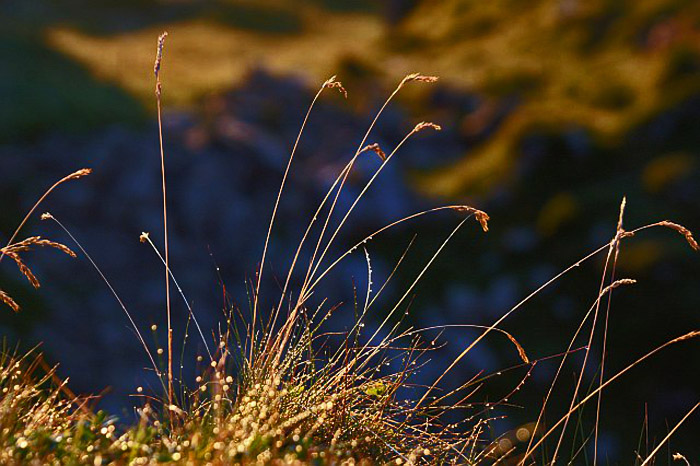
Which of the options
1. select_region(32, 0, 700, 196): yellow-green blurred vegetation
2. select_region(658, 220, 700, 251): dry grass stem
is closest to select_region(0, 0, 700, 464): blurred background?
select_region(32, 0, 700, 196): yellow-green blurred vegetation

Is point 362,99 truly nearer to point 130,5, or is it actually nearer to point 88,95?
point 88,95

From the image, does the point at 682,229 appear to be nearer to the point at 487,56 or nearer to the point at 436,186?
the point at 436,186

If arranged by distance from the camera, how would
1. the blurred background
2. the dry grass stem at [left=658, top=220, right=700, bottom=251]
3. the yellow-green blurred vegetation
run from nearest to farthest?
1. the dry grass stem at [left=658, top=220, right=700, bottom=251]
2. the blurred background
3. the yellow-green blurred vegetation

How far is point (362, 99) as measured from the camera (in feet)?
88.7

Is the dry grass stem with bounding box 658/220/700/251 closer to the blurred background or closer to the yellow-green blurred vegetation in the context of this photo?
the blurred background

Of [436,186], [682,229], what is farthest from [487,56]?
[682,229]

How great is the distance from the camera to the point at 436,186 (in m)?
22.3

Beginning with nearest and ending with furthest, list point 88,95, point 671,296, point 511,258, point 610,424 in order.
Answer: point 610,424, point 671,296, point 511,258, point 88,95

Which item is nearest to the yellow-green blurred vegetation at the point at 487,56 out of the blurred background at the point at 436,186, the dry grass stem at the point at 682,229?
the blurred background at the point at 436,186

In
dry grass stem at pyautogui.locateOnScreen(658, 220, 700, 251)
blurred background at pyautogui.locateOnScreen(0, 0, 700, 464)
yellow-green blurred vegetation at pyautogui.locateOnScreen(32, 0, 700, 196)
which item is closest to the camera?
dry grass stem at pyautogui.locateOnScreen(658, 220, 700, 251)

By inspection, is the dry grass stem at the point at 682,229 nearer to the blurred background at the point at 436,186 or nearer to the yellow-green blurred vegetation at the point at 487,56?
the blurred background at the point at 436,186

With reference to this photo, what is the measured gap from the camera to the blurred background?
15539 mm

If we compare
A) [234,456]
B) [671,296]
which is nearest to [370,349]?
[234,456]

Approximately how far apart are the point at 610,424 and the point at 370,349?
1084 cm
